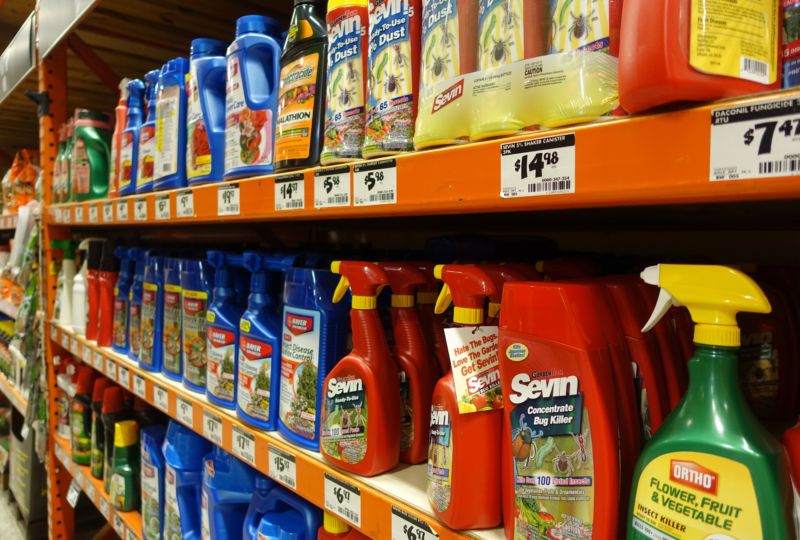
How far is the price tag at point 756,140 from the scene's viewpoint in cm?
39

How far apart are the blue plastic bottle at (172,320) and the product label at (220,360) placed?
0.25m

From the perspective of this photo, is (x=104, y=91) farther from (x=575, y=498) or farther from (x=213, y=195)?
(x=575, y=498)

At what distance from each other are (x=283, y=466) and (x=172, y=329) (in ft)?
2.06

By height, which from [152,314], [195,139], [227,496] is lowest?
[227,496]

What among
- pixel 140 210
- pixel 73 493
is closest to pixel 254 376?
pixel 140 210

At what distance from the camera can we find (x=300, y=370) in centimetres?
94

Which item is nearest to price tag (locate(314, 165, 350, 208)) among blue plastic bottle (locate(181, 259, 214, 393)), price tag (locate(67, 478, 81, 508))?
blue plastic bottle (locate(181, 259, 214, 393))

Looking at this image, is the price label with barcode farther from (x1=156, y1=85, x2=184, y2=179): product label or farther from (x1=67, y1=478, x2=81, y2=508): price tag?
(x1=67, y1=478, x2=81, y2=508): price tag

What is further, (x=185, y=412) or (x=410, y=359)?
(x=185, y=412)

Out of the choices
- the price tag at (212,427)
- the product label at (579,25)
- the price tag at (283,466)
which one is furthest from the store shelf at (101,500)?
the product label at (579,25)

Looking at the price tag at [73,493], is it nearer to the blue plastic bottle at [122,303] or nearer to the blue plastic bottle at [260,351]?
the blue plastic bottle at [122,303]

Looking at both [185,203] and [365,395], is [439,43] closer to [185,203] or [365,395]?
[365,395]

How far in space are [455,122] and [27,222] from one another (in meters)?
2.40

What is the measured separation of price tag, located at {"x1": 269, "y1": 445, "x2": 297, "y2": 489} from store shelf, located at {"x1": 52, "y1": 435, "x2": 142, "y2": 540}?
863 mm
